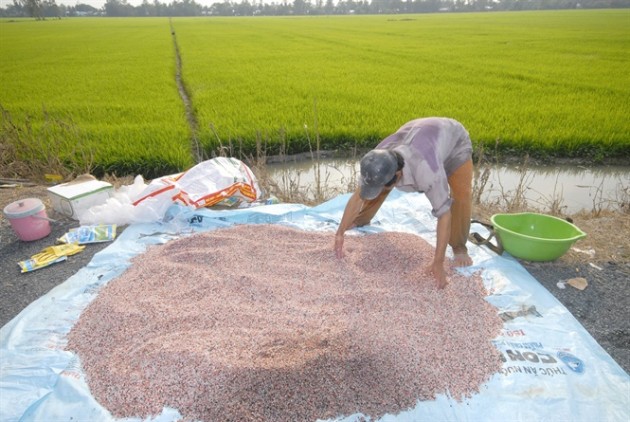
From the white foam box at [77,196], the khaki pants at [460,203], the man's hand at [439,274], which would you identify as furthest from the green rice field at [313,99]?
the man's hand at [439,274]

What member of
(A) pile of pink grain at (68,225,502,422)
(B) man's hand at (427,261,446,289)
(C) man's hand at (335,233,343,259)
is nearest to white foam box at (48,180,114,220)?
(A) pile of pink grain at (68,225,502,422)

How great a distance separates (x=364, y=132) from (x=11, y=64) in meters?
11.8

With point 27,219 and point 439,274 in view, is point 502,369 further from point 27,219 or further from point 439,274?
point 27,219

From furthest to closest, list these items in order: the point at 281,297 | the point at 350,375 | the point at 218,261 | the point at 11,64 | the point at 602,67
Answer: the point at 11,64
the point at 602,67
the point at 218,261
the point at 281,297
the point at 350,375

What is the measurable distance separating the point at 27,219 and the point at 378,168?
7.89 ft

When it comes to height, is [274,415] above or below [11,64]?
below

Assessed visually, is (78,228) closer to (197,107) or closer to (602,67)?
(197,107)

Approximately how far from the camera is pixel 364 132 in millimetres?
4676

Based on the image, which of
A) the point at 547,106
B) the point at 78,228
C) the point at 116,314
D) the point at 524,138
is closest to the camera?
the point at 116,314

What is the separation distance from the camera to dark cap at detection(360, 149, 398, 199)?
1.56m

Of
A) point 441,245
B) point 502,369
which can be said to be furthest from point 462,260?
point 502,369

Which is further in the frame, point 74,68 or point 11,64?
point 11,64

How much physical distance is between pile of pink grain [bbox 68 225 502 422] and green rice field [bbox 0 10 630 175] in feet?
4.93

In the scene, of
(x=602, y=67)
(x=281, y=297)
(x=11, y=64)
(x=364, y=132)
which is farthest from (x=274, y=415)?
(x=11, y=64)
